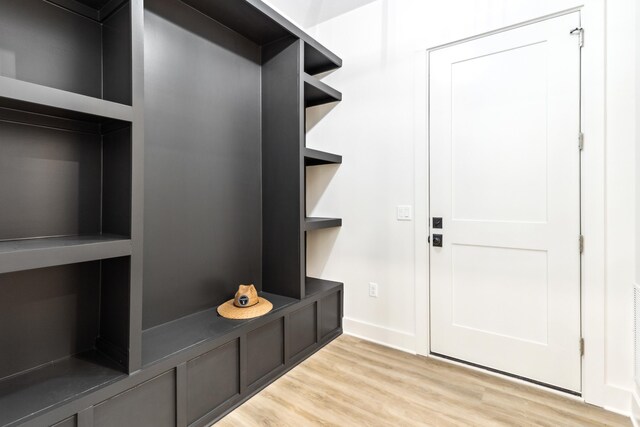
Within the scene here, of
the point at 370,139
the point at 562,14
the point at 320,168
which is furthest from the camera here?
the point at 320,168

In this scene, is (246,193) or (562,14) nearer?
(562,14)

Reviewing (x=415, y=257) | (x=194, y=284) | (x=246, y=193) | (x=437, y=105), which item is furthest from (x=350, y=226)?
(x=194, y=284)

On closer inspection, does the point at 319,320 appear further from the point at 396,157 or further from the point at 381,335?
the point at 396,157

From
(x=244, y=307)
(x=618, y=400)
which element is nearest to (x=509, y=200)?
(x=618, y=400)

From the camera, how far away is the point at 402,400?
1.82 meters

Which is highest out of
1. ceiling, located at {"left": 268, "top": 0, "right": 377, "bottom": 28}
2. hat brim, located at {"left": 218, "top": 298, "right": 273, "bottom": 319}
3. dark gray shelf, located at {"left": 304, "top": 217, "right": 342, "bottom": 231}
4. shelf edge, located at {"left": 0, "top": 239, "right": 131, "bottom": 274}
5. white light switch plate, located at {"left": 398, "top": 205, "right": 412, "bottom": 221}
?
ceiling, located at {"left": 268, "top": 0, "right": 377, "bottom": 28}

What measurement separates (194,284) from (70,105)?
1213mm

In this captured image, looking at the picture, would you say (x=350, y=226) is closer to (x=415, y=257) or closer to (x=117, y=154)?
(x=415, y=257)

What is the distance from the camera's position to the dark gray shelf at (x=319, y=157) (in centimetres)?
238

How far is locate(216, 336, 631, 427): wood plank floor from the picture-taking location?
1.65 m

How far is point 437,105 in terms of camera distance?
229cm

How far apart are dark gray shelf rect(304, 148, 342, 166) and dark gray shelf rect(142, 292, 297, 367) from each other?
3.78 ft

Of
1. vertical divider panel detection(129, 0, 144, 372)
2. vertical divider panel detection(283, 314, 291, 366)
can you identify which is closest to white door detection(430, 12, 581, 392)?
vertical divider panel detection(283, 314, 291, 366)

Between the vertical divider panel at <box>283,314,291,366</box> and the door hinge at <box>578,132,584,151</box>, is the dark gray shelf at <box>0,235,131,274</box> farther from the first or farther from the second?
the door hinge at <box>578,132,584,151</box>
